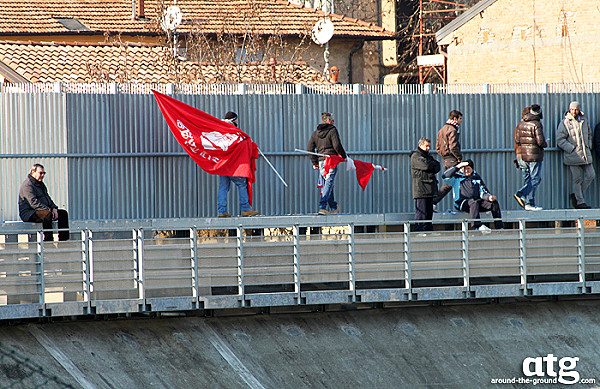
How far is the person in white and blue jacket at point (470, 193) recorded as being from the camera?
15664 millimetres

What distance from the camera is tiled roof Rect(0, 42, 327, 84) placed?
23.6 m

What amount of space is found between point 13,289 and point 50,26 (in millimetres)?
19321

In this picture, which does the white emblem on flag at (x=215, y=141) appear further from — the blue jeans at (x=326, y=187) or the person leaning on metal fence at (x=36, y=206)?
the person leaning on metal fence at (x=36, y=206)

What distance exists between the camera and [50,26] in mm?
30188

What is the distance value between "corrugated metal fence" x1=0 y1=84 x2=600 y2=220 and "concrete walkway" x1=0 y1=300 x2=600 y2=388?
4.32 metres

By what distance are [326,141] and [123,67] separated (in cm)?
955

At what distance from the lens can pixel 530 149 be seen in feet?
57.4

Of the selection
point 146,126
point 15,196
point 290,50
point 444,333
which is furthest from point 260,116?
point 290,50

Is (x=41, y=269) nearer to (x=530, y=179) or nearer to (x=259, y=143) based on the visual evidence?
(x=259, y=143)

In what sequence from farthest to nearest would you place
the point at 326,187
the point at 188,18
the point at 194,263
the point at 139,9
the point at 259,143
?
the point at 139,9, the point at 188,18, the point at 259,143, the point at 326,187, the point at 194,263

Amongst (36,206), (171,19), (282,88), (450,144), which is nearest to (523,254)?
(450,144)

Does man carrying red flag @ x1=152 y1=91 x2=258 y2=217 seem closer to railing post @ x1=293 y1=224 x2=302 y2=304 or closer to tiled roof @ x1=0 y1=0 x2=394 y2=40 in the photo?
railing post @ x1=293 y1=224 x2=302 y2=304

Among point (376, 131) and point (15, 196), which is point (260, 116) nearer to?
point (376, 131)
